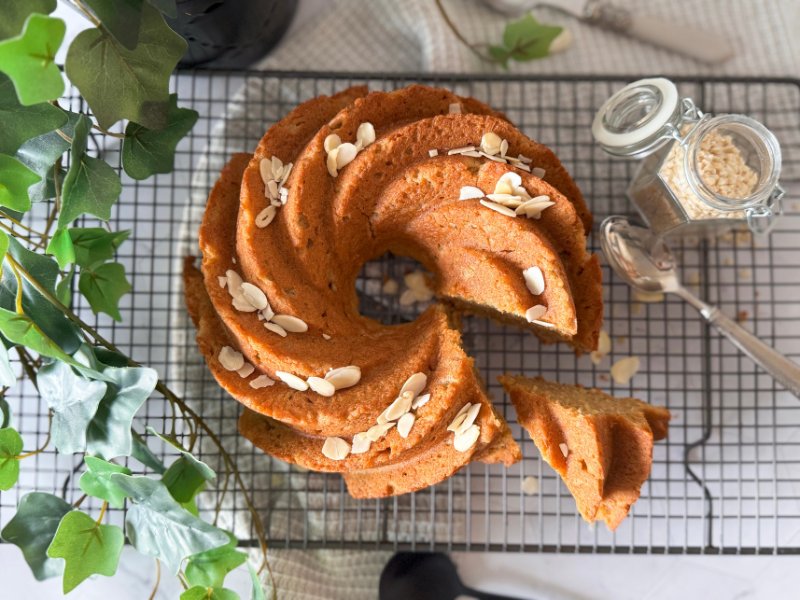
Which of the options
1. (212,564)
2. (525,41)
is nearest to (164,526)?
(212,564)

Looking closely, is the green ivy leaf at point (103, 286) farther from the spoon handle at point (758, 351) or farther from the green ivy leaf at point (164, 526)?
the spoon handle at point (758, 351)

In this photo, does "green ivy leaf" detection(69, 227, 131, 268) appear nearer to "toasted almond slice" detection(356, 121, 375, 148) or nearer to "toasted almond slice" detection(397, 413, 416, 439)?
"toasted almond slice" detection(356, 121, 375, 148)

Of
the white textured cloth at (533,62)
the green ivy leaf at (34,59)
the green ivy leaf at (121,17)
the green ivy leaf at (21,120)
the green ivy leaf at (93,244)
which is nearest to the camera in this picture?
the green ivy leaf at (34,59)

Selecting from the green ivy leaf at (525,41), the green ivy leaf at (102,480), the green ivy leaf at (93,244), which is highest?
the green ivy leaf at (525,41)

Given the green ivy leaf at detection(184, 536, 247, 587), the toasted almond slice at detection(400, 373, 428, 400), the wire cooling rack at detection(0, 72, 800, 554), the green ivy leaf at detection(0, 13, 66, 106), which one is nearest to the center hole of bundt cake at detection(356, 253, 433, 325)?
the wire cooling rack at detection(0, 72, 800, 554)

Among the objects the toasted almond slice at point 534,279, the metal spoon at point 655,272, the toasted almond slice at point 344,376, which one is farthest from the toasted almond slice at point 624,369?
the toasted almond slice at point 344,376

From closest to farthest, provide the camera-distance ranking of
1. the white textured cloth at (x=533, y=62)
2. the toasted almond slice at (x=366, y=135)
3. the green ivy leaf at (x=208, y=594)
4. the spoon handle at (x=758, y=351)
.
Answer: the green ivy leaf at (x=208, y=594) → the toasted almond slice at (x=366, y=135) → the spoon handle at (x=758, y=351) → the white textured cloth at (x=533, y=62)

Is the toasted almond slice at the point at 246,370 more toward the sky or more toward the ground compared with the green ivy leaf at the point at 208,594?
more toward the sky
